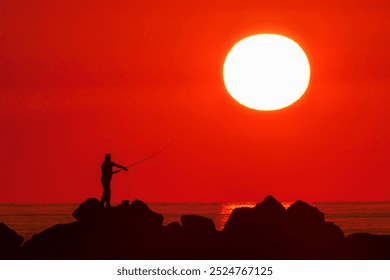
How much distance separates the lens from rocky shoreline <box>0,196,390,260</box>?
26.7 metres

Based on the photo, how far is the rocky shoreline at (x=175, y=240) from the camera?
2666 cm

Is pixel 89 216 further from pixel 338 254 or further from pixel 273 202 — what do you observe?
pixel 338 254

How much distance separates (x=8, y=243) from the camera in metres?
27.5

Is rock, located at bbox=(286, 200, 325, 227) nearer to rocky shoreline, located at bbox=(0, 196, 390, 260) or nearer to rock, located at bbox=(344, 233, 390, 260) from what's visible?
rocky shoreline, located at bbox=(0, 196, 390, 260)

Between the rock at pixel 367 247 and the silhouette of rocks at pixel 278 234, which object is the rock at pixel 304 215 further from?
the rock at pixel 367 247

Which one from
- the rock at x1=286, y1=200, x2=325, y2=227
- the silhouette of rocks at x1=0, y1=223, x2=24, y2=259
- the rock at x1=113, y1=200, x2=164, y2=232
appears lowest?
the silhouette of rocks at x1=0, y1=223, x2=24, y2=259

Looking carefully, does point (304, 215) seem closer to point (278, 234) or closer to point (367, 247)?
point (278, 234)

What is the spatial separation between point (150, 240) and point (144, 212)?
0.94m

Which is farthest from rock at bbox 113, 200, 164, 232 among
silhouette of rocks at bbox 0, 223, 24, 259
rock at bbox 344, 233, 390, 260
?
rock at bbox 344, 233, 390, 260

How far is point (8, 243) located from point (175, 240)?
5.30 m

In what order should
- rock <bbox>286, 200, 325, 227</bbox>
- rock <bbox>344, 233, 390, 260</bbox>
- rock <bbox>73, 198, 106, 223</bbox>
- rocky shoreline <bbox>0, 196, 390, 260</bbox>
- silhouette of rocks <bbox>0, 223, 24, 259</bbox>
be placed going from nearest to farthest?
rocky shoreline <bbox>0, 196, 390, 260</bbox> → rock <bbox>73, 198, 106, 223</bbox> → silhouette of rocks <bbox>0, 223, 24, 259</bbox> → rock <bbox>344, 233, 390, 260</bbox> → rock <bbox>286, 200, 325, 227</bbox>

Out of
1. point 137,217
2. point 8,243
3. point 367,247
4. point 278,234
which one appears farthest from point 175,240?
point 367,247

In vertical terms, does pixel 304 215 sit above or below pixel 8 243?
above

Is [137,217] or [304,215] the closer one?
[137,217]
